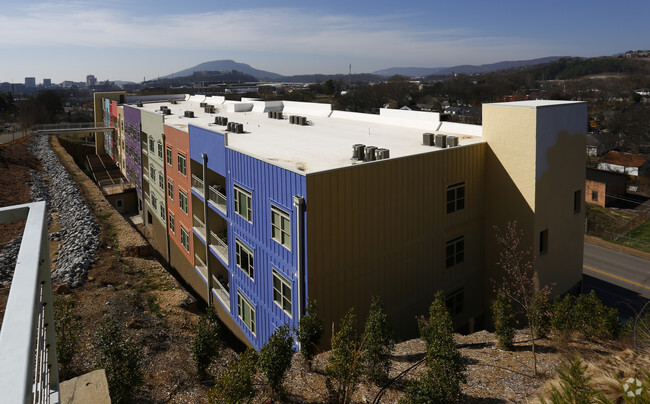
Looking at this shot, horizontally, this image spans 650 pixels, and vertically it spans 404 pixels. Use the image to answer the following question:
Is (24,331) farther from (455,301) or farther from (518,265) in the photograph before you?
(455,301)

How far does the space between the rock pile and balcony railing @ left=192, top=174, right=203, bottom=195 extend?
6695 mm

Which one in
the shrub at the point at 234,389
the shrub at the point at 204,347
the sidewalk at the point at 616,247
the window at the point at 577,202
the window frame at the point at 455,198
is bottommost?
the sidewalk at the point at 616,247

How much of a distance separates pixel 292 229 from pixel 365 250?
2.65m

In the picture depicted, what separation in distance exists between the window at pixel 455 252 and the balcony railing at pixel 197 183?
12738mm

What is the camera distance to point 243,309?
20500 mm

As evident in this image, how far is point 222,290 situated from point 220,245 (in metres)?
2.51

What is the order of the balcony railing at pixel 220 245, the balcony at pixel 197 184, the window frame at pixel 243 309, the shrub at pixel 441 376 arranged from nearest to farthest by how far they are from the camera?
the shrub at pixel 441 376, the window frame at pixel 243 309, the balcony railing at pixel 220 245, the balcony at pixel 197 184

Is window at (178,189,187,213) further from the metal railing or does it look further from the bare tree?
the metal railing

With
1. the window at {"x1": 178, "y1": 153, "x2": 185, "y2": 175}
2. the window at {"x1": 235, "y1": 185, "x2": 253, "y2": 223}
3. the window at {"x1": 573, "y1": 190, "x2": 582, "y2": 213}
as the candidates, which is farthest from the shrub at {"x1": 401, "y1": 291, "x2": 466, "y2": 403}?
the window at {"x1": 178, "y1": 153, "x2": 185, "y2": 175}

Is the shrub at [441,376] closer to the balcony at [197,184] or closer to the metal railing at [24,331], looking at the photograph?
the metal railing at [24,331]

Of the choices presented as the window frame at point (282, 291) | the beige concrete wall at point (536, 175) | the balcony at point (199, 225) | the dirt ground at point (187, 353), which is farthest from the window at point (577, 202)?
the balcony at point (199, 225)

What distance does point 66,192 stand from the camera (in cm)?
4091

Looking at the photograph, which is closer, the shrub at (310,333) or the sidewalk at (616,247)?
the shrub at (310,333)

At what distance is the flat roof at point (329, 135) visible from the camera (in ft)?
57.3
